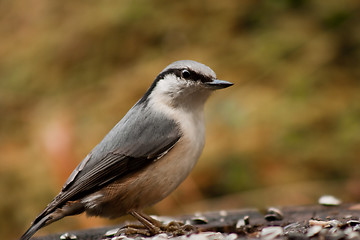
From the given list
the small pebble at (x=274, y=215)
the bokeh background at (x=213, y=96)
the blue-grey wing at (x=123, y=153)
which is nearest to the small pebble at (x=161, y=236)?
the blue-grey wing at (x=123, y=153)

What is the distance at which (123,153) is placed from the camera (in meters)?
2.28

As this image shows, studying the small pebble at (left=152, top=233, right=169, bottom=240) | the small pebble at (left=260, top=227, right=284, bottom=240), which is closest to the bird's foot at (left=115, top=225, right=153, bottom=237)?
the small pebble at (left=152, top=233, right=169, bottom=240)

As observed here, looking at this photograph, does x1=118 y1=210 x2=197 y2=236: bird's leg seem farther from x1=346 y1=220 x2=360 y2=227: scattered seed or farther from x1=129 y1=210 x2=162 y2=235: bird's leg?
x1=346 y1=220 x2=360 y2=227: scattered seed

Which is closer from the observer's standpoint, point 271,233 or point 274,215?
point 271,233

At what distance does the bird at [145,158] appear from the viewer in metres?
2.27

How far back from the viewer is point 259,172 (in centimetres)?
380

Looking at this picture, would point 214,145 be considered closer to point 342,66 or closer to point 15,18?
point 342,66

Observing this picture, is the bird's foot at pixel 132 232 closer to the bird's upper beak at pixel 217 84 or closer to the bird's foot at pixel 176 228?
the bird's foot at pixel 176 228

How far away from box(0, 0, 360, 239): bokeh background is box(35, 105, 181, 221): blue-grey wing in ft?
4.57

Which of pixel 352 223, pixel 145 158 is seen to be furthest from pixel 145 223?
pixel 352 223

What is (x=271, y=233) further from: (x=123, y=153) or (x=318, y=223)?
(x=123, y=153)

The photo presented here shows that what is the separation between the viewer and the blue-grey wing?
7.43 ft

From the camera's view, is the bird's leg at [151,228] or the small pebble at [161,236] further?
the bird's leg at [151,228]

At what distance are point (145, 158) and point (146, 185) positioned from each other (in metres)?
0.12
